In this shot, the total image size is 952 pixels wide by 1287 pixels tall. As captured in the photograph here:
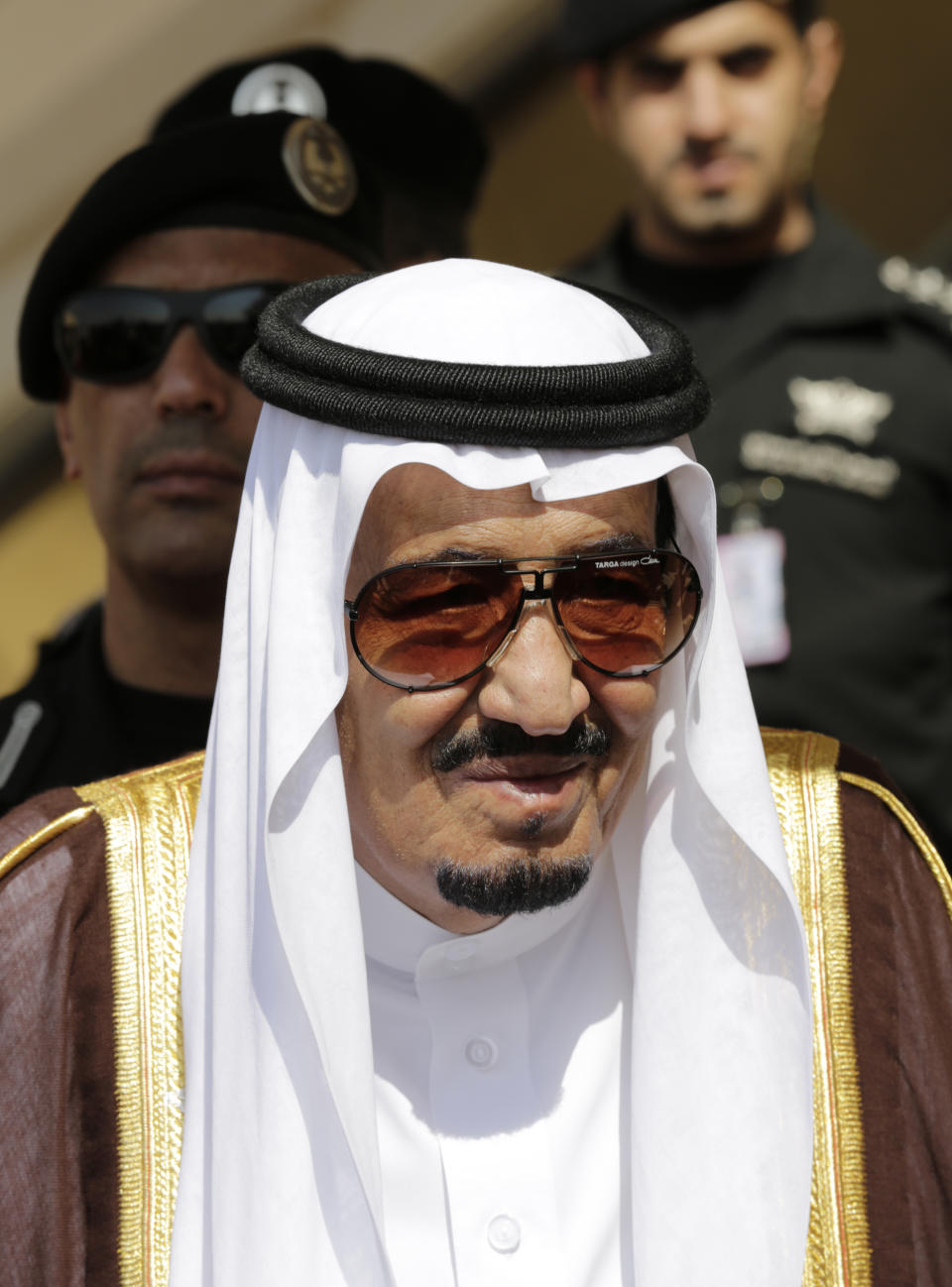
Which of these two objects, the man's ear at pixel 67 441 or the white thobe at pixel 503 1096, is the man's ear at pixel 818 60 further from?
the white thobe at pixel 503 1096

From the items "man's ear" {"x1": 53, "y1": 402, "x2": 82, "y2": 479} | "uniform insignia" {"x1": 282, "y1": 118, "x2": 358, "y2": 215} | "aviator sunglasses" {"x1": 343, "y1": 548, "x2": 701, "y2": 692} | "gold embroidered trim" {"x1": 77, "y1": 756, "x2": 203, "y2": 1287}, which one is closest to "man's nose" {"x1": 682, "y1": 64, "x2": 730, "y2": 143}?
"uniform insignia" {"x1": 282, "y1": 118, "x2": 358, "y2": 215}

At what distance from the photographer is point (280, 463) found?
216 centimetres

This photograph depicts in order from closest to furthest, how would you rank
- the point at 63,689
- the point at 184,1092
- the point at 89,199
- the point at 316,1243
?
the point at 316,1243 → the point at 184,1092 → the point at 89,199 → the point at 63,689

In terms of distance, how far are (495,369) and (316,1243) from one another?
1.04 meters

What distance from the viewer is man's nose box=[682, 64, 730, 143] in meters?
3.91

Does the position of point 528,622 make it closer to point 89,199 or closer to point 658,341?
point 658,341

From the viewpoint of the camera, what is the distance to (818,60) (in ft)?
13.8

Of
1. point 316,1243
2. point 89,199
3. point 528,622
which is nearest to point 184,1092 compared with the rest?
point 316,1243

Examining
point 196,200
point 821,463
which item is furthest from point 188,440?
point 821,463

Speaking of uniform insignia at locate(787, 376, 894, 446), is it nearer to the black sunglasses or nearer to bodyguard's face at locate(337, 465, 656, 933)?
the black sunglasses

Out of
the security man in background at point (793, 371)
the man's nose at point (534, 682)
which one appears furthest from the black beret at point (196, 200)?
the man's nose at point (534, 682)

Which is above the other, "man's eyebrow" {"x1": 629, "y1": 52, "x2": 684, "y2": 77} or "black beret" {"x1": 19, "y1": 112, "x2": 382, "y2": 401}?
"man's eyebrow" {"x1": 629, "y1": 52, "x2": 684, "y2": 77}

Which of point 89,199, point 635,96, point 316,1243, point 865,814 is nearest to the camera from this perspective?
point 316,1243

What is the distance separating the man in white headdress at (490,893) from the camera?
1999 millimetres
